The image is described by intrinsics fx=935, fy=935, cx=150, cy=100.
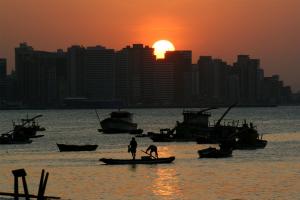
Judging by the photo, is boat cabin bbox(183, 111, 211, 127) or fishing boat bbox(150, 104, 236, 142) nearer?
fishing boat bbox(150, 104, 236, 142)

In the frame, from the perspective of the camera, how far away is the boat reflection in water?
63.5m

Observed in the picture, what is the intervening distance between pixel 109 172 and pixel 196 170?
25.7 feet

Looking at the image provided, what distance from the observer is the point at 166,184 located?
69.9 meters

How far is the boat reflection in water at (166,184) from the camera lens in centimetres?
6355

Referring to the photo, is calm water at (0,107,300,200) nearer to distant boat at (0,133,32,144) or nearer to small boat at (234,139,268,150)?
small boat at (234,139,268,150)

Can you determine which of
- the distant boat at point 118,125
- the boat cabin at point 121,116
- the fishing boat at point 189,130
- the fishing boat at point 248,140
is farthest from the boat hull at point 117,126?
the fishing boat at point 248,140

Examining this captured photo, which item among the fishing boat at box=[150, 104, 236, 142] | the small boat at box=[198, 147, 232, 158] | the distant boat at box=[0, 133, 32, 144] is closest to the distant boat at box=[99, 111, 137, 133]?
the fishing boat at box=[150, 104, 236, 142]

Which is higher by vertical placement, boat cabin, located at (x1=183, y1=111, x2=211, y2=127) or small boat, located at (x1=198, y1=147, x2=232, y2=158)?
boat cabin, located at (x1=183, y1=111, x2=211, y2=127)

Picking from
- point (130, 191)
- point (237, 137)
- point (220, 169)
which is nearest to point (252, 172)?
point (220, 169)

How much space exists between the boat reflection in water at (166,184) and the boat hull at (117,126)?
307ft

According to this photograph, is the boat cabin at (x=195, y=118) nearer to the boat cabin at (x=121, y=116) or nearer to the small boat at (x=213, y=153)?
the small boat at (x=213, y=153)

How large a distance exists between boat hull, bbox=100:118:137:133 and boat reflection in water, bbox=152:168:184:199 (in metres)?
93.5

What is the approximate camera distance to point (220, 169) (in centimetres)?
8194

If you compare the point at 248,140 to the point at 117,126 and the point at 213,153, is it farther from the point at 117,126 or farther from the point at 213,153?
the point at 117,126
